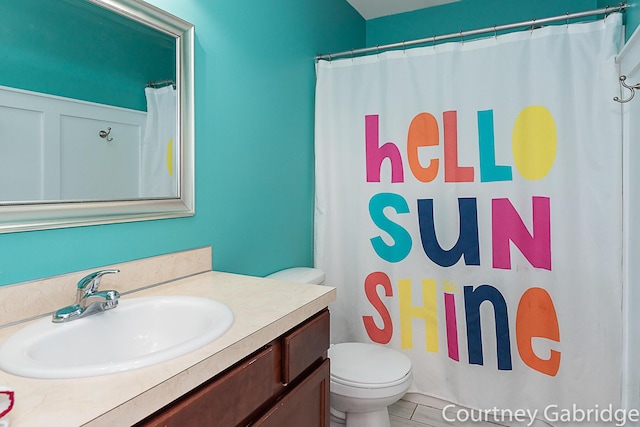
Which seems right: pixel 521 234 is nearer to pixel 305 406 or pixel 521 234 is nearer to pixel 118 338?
pixel 305 406

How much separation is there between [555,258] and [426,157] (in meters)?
0.77

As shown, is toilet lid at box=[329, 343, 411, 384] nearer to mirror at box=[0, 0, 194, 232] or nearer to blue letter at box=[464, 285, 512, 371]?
blue letter at box=[464, 285, 512, 371]

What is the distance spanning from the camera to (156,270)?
51.1 inches

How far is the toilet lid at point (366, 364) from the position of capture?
1619mm

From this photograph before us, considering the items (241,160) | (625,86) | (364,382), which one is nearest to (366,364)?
(364,382)

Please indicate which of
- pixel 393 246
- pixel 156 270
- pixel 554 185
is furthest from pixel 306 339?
pixel 554 185

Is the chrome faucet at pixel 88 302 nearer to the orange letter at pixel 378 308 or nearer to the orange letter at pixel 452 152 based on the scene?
the orange letter at pixel 378 308

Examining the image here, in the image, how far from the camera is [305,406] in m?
1.13

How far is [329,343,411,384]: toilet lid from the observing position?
1619 millimetres

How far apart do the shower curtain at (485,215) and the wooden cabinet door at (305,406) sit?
39.0 inches

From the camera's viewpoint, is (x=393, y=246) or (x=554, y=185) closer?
(x=554, y=185)

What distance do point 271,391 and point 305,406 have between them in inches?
8.1

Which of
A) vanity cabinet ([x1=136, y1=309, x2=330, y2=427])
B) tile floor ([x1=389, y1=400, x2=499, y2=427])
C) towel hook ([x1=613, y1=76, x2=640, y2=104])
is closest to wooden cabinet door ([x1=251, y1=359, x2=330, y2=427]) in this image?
vanity cabinet ([x1=136, y1=309, x2=330, y2=427])

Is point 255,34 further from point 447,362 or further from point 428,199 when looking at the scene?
point 447,362
